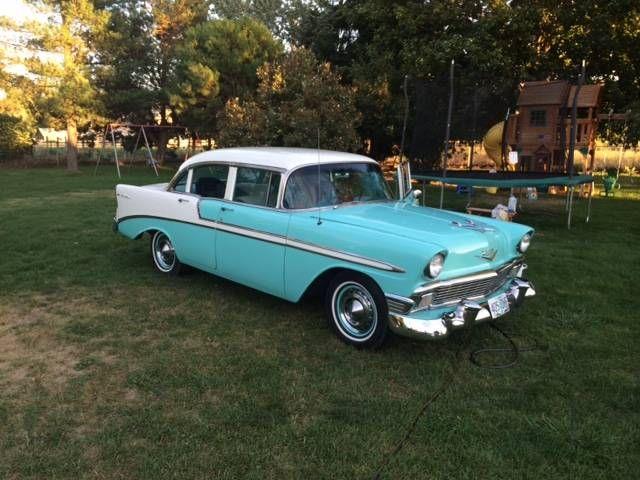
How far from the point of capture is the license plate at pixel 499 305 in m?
4.13

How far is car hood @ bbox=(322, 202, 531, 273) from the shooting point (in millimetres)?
4023

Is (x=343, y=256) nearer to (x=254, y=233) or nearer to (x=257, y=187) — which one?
(x=254, y=233)

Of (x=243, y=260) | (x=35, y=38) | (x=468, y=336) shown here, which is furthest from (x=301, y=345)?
(x=35, y=38)

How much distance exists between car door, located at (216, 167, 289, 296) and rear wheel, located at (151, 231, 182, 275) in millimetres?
1099

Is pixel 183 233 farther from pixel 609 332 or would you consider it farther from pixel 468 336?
pixel 609 332

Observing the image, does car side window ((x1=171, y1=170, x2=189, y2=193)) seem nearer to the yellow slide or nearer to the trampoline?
the trampoline

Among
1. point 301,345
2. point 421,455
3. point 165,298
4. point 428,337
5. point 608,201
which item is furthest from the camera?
point 608,201

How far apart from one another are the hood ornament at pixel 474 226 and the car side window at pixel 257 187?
165 centimetres

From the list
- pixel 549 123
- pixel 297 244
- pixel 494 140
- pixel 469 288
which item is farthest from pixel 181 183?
pixel 494 140

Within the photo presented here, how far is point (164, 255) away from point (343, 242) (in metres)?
3.01

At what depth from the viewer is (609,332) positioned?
185 inches

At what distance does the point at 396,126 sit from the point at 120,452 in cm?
1685

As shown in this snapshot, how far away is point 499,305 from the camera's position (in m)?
4.20

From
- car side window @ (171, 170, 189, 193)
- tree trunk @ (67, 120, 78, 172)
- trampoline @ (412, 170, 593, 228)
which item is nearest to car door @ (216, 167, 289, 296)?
car side window @ (171, 170, 189, 193)
